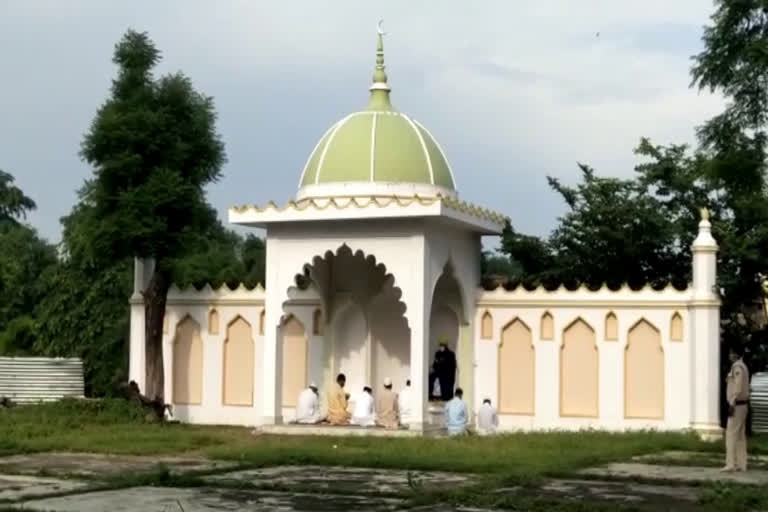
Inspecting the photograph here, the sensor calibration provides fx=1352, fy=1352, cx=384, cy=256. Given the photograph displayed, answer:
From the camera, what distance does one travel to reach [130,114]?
23.3 m

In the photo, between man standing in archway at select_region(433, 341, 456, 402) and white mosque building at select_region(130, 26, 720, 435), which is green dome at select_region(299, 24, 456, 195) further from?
man standing in archway at select_region(433, 341, 456, 402)

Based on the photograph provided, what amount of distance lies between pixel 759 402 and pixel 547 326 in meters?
3.93

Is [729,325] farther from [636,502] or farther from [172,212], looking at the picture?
[636,502]

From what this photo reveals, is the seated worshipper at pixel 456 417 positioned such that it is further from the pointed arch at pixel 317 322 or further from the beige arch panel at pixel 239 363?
the beige arch panel at pixel 239 363

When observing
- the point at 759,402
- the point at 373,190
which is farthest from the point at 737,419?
the point at 373,190

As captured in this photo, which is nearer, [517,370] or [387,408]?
[517,370]

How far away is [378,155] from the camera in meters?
23.1

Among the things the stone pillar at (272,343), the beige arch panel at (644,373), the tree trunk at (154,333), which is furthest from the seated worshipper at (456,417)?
the tree trunk at (154,333)

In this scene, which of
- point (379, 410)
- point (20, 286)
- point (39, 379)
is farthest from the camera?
point (20, 286)

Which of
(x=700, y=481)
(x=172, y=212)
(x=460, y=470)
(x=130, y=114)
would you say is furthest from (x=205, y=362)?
(x=700, y=481)

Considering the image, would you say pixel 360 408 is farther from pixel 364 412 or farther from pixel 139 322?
pixel 139 322

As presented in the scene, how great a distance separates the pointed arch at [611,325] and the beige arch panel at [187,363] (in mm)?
7600

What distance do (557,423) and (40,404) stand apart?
8.86m

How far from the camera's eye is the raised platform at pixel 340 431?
21.3m
